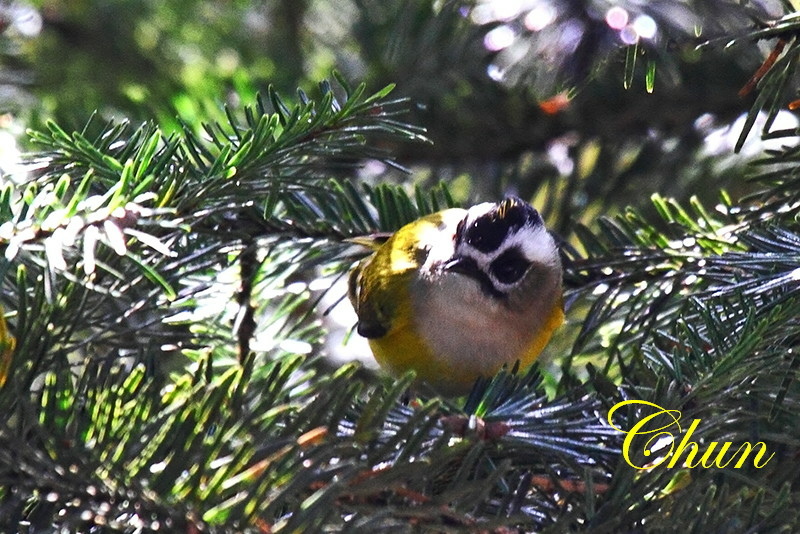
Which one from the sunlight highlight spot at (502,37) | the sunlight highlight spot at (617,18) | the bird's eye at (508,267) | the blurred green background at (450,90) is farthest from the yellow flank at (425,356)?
the sunlight highlight spot at (617,18)

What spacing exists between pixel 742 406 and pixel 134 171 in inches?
30.9

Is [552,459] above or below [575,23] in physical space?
below

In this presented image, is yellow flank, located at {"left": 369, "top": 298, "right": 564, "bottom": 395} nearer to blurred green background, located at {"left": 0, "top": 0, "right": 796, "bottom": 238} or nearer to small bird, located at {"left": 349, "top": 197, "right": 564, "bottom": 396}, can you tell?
small bird, located at {"left": 349, "top": 197, "right": 564, "bottom": 396}

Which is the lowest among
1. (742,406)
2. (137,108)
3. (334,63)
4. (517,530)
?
(517,530)

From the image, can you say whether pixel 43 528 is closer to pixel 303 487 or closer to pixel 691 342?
pixel 303 487

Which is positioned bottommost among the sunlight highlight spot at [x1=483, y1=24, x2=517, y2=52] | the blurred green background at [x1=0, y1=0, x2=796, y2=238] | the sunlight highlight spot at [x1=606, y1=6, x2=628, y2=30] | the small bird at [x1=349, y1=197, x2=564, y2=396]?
the small bird at [x1=349, y1=197, x2=564, y2=396]

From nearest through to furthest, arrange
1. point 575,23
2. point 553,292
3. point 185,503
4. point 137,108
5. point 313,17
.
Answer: point 185,503
point 575,23
point 553,292
point 137,108
point 313,17

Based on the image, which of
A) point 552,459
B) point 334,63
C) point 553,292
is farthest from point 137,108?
point 552,459

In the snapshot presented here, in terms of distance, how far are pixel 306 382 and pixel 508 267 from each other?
67 centimetres

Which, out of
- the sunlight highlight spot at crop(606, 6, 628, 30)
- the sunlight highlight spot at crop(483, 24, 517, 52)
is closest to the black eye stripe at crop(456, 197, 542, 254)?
the sunlight highlight spot at crop(483, 24, 517, 52)

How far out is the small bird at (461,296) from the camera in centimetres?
194

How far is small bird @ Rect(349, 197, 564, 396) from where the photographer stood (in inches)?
76.3

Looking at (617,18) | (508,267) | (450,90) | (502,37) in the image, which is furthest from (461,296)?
(617,18)

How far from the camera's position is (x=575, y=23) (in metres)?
1.41
